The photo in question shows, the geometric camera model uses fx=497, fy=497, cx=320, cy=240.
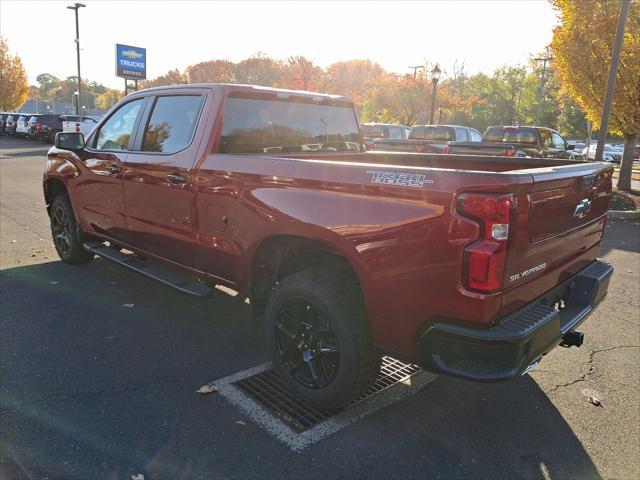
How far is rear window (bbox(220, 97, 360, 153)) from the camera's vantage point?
3.88 metres

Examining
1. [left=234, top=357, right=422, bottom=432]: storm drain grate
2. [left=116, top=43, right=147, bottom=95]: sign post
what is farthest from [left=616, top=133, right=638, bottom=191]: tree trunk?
[left=116, top=43, right=147, bottom=95]: sign post

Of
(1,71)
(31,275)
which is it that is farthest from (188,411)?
(1,71)

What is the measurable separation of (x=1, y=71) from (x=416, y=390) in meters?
58.5

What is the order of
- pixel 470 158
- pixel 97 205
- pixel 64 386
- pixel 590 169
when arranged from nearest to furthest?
pixel 590 169, pixel 64 386, pixel 470 158, pixel 97 205

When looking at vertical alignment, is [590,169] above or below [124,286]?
above

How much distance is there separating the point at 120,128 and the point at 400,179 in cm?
341

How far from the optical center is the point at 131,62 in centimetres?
3688

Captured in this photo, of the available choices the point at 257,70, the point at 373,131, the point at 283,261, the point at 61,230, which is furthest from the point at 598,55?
the point at 257,70

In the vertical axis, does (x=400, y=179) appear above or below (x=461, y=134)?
below

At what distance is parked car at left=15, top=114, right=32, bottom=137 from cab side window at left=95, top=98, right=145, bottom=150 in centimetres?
2967

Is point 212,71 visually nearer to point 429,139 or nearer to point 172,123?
point 429,139

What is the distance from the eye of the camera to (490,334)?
2309 millimetres

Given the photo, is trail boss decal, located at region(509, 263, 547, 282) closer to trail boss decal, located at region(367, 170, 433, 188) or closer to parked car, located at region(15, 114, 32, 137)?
trail boss decal, located at region(367, 170, 433, 188)

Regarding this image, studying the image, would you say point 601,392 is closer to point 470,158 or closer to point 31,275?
point 470,158
